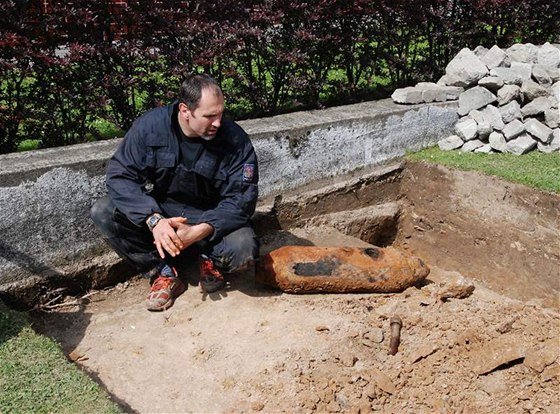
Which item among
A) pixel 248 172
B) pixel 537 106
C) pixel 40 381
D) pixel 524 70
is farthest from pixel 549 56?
pixel 40 381

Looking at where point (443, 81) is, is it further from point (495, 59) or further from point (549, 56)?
point (549, 56)

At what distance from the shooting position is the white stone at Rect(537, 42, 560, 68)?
6477 millimetres

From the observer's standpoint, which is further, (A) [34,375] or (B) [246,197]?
(B) [246,197]

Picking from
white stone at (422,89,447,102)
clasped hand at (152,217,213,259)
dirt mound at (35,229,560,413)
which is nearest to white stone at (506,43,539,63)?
white stone at (422,89,447,102)

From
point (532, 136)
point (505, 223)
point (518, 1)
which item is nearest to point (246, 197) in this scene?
point (505, 223)

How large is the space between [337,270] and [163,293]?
125cm

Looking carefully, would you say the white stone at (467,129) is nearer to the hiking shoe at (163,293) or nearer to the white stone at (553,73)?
the white stone at (553,73)

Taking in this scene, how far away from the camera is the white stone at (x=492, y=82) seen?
619 cm

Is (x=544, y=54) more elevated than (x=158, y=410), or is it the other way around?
(x=544, y=54)

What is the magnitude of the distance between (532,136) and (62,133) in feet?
14.6

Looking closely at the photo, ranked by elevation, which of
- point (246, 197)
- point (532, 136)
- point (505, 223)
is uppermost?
point (246, 197)

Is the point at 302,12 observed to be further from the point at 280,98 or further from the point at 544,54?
the point at 544,54

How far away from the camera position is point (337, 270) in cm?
447

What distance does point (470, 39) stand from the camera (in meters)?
7.27
